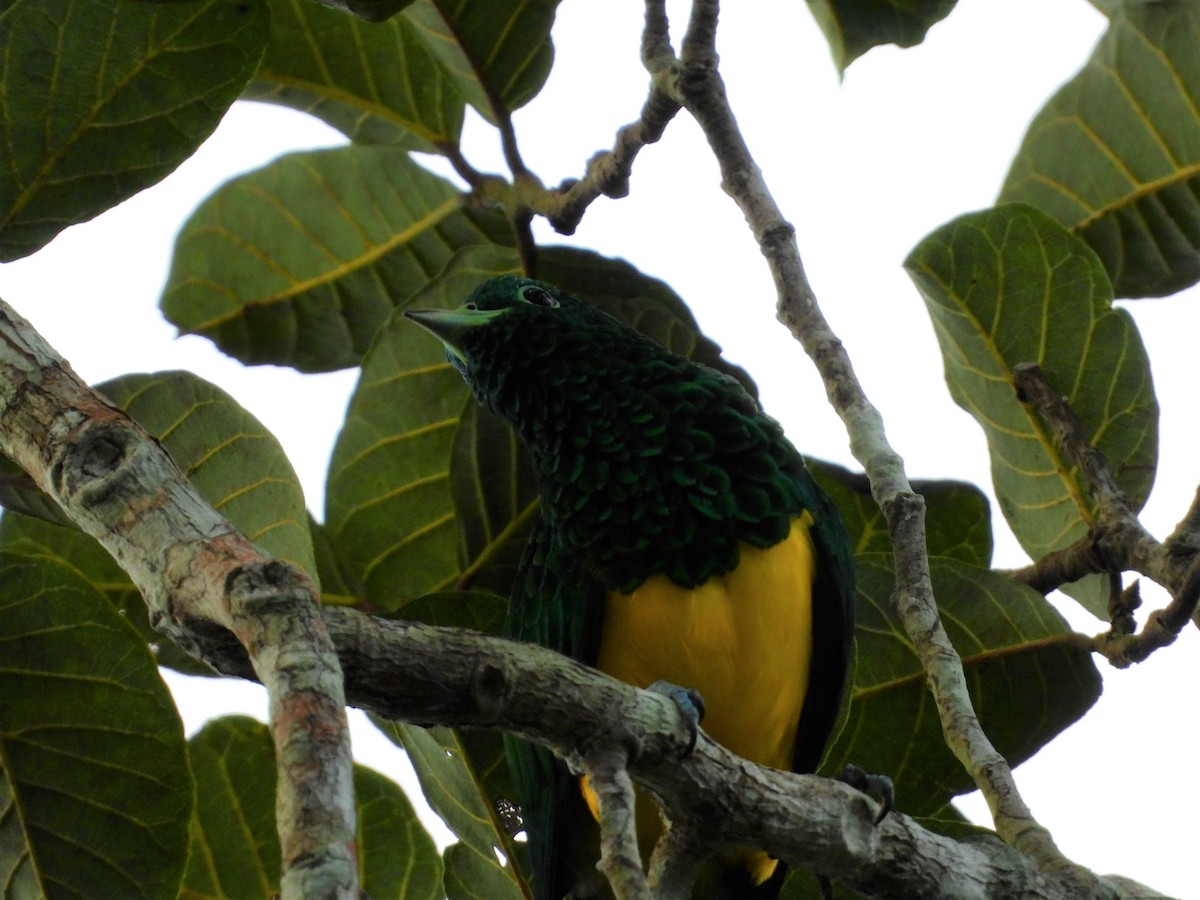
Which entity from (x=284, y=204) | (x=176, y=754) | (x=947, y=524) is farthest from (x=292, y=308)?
(x=947, y=524)

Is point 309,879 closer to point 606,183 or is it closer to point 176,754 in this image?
point 176,754

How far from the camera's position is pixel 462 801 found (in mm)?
2568

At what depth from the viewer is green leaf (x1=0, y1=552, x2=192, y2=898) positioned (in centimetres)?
225

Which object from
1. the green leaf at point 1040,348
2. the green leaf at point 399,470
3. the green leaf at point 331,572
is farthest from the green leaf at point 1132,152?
the green leaf at point 331,572

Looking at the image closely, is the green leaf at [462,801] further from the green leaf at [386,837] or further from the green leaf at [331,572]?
the green leaf at [331,572]

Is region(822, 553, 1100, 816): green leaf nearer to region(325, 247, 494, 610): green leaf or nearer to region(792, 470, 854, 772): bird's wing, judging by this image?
region(792, 470, 854, 772): bird's wing

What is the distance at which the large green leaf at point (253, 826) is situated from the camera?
8.72ft

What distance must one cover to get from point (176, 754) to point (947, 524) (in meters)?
1.51

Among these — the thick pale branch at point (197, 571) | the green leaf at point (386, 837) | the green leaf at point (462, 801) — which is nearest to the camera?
the thick pale branch at point (197, 571)

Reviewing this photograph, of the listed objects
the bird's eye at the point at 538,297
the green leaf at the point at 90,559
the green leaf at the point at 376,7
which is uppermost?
the green leaf at the point at 376,7

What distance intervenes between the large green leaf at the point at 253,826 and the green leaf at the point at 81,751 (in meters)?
0.40

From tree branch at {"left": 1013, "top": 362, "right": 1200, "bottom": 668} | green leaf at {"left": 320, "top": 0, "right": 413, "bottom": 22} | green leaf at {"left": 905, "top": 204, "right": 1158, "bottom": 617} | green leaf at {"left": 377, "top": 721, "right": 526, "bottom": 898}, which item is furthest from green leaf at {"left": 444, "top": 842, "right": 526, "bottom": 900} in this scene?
green leaf at {"left": 320, "top": 0, "right": 413, "bottom": 22}

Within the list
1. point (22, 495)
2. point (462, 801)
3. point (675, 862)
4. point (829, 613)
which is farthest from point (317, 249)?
point (675, 862)

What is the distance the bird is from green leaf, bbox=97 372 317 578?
0.38m
